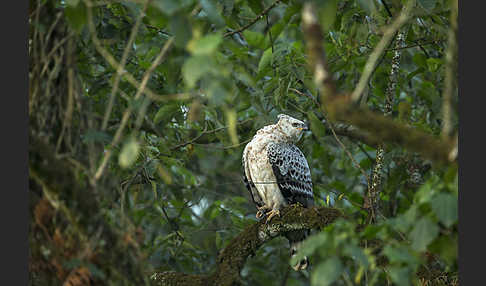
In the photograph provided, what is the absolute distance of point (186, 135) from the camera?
6168 millimetres

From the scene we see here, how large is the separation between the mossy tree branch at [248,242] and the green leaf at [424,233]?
5.91 ft

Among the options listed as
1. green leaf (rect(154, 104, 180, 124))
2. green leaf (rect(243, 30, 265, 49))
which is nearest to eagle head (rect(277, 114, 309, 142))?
green leaf (rect(243, 30, 265, 49))

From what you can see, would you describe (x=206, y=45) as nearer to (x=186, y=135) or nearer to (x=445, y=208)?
(x=445, y=208)

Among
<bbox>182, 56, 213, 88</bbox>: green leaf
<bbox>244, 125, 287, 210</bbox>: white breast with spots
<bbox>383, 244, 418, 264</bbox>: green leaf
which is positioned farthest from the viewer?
<bbox>244, 125, 287, 210</bbox>: white breast with spots

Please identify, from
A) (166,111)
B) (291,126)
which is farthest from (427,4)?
(291,126)

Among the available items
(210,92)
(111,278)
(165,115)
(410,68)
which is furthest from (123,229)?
(410,68)

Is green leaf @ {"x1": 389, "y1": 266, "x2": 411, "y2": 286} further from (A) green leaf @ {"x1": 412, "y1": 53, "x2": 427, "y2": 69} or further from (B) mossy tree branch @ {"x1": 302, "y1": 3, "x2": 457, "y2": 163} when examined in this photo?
(A) green leaf @ {"x1": 412, "y1": 53, "x2": 427, "y2": 69}

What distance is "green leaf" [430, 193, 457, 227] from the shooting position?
2.39 metres

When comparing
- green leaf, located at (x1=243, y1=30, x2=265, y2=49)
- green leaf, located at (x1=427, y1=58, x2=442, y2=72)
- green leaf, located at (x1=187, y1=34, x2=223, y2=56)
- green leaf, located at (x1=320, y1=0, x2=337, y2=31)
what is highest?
green leaf, located at (x1=320, y1=0, x2=337, y2=31)

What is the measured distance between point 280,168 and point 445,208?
3.60m

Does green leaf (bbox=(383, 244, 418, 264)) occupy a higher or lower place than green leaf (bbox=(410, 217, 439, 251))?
lower

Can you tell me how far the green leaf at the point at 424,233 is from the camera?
2516 mm

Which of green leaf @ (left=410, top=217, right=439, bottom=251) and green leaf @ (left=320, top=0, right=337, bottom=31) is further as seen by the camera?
green leaf @ (left=410, top=217, right=439, bottom=251)

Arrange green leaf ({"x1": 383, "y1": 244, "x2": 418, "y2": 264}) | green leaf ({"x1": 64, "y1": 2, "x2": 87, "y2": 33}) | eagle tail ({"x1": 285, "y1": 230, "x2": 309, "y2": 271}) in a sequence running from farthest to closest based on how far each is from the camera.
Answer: eagle tail ({"x1": 285, "y1": 230, "x2": 309, "y2": 271}) → green leaf ({"x1": 64, "y1": 2, "x2": 87, "y2": 33}) → green leaf ({"x1": 383, "y1": 244, "x2": 418, "y2": 264})
